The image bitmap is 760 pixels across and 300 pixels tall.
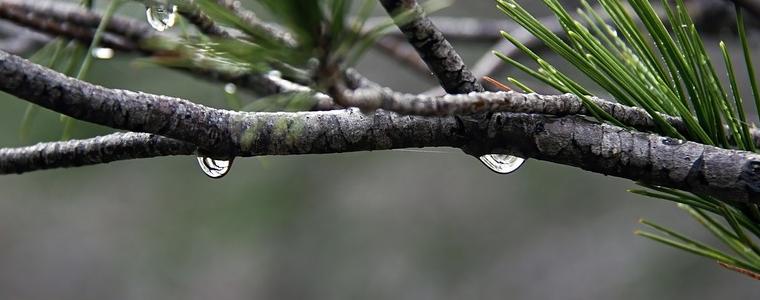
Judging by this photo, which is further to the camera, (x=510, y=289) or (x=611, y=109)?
(x=510, y=289)

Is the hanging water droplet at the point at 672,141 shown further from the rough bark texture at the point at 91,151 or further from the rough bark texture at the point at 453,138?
the rough bark texture at the point at 91,151

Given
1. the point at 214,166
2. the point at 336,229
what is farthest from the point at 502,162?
the point at 336,229

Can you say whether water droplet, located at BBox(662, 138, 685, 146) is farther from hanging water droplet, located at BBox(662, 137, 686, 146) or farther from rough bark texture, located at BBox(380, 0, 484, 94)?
rough bark texture, located at BBox(380, 0, 484, 94)

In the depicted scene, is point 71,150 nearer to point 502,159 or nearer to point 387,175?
point 502,159

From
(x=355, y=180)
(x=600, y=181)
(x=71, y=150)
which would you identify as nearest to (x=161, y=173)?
(x=355, y=180)

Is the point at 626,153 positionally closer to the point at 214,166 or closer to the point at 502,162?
the point at 502,162

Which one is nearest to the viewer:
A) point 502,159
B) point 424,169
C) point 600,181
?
point 502,159
